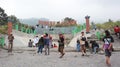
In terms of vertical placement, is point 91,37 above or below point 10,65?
above

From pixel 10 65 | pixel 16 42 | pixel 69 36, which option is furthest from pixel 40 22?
pixel 10 65

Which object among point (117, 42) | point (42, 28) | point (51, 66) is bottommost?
point (51, 66)

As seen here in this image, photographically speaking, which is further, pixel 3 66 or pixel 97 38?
pixel 97 38

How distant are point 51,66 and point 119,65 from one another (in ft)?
11.3

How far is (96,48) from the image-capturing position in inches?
926

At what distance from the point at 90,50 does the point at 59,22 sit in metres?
28.0

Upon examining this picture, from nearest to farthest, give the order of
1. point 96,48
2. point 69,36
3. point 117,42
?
point 96,48 < point 117,42 < point 69,36

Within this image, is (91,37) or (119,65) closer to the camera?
(119,65)

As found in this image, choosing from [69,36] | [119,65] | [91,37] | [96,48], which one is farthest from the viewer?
[69,36]

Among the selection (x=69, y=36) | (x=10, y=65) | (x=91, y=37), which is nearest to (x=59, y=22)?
(x=69, y=36)

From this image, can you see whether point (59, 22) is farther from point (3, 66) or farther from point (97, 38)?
point (3, 66)

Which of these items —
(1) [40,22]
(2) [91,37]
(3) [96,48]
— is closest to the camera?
(3) [96,48]

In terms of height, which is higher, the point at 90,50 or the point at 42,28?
the point at 42,28

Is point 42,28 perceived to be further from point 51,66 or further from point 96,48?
point 51,66
